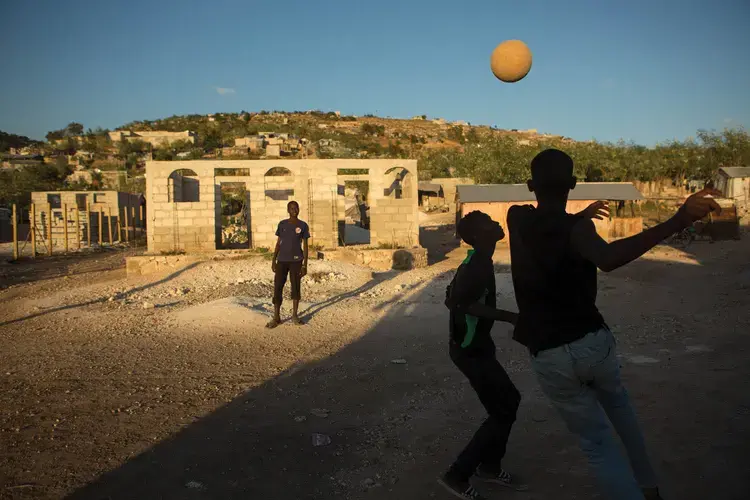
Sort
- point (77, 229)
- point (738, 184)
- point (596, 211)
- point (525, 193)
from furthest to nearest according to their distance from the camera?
1. point (738, 184)
2. point (525, 193)
3. point (77, 229)
4. point (596, 211)

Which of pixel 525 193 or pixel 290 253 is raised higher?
pixel 525 193

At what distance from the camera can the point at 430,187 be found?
1469 inches

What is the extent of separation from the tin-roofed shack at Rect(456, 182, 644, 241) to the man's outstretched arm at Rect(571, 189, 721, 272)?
19.8m

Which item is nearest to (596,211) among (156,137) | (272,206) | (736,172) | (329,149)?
(272,206)

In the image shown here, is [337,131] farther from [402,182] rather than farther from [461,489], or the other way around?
[461,489]

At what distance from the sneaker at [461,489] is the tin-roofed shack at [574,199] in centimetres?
1909

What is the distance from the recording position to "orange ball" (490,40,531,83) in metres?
6.73

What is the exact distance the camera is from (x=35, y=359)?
645cm

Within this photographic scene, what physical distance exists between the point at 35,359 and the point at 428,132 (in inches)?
2766

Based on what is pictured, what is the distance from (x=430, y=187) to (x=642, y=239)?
35623 millimetres

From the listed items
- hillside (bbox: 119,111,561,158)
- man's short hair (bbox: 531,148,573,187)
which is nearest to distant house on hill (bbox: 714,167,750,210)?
hillside (bbox: 119,111,561,158)

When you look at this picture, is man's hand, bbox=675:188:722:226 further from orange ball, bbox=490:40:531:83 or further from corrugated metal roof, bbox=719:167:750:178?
corrugated metal roof, bbox=719:167:750:178

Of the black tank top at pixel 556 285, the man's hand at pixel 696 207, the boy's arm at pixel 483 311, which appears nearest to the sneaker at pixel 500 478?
the boy's arm at pixel 483 311

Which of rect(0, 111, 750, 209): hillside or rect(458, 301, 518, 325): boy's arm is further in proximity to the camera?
rect(0, 111, 750, 209): hillside
